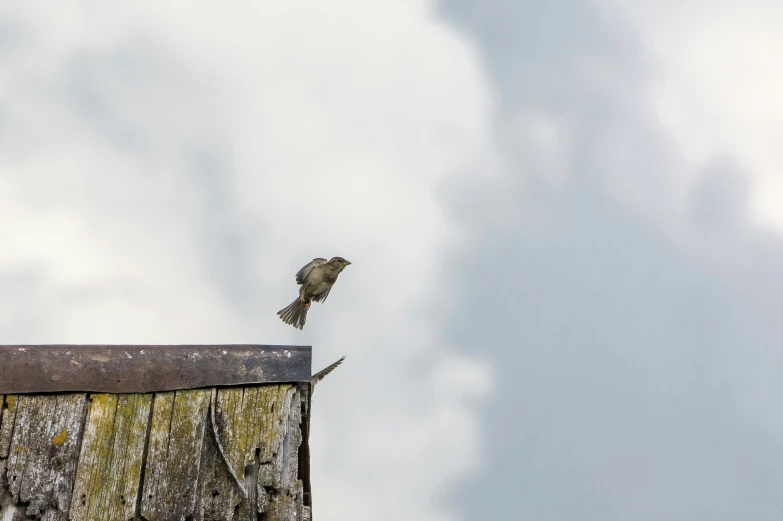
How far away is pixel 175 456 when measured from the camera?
3969mm

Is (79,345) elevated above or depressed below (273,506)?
above

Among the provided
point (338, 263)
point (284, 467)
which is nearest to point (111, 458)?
point (284, 467)

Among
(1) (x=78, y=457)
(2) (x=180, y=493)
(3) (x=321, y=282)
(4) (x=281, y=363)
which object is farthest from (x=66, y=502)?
(3) (x=321, y=282)

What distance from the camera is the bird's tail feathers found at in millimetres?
10195

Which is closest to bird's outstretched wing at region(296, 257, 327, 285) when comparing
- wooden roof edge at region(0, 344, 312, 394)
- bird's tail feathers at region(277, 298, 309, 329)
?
bird's tail feathers at region(277, 298, 309, 329)

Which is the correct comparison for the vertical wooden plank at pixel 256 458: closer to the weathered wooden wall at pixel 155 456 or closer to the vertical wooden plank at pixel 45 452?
the weathered wooden wall at pixel 155 456

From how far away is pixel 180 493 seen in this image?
389cm

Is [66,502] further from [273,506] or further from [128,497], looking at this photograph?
[273,506]

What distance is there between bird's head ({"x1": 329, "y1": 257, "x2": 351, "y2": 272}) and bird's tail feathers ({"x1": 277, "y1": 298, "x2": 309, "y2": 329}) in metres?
1.06

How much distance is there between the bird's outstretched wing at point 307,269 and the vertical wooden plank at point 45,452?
535cm

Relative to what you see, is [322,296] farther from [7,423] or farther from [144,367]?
[7,423]

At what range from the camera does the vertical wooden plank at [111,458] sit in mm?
3822

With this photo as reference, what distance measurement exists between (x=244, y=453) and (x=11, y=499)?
0.96 m

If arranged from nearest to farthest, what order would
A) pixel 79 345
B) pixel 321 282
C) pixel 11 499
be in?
1. pixel 11 499
2. pixel 79 345
3. pixel 321 282
